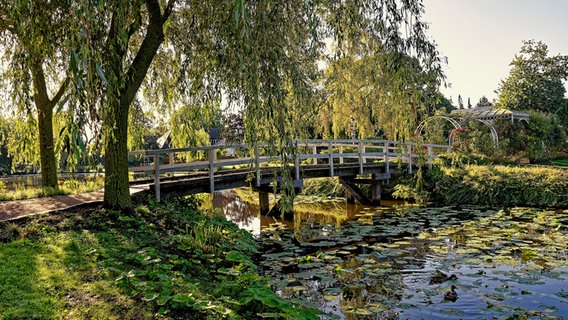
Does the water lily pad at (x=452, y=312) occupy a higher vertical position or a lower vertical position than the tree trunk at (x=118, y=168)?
lower

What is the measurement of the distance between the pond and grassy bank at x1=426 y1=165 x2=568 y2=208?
1.51m

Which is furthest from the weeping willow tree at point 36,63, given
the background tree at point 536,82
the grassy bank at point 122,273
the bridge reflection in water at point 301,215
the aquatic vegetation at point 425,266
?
the background tree at point 536,82

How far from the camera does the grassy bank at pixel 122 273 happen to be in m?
3.28

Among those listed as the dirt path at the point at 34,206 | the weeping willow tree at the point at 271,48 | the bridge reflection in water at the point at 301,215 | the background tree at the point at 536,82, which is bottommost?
the bridge reflection in water at the point at 301,215

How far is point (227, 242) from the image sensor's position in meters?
6.60

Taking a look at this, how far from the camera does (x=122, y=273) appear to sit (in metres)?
3.91

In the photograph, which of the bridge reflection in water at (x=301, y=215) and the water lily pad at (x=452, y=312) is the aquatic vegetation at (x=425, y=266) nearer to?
the water lily pad at (x=452, y=312)

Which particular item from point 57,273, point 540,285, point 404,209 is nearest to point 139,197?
point 57,273

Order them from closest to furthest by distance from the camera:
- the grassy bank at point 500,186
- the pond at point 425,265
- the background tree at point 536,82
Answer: the pond at point 425,265
the grassy bank at point 500,186
the background tree at point 536,82

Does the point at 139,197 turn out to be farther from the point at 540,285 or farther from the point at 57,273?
the point at 540,285

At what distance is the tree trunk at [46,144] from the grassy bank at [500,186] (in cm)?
1177

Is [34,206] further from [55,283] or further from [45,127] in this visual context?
[55,283]

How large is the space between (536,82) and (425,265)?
3286 cm

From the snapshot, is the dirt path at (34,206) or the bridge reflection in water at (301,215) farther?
the bridge reflection in water at (301,215)
